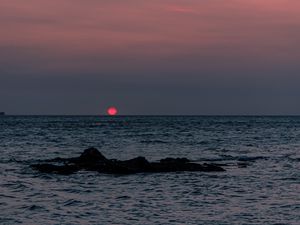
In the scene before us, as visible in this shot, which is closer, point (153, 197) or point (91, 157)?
point (153, 197)

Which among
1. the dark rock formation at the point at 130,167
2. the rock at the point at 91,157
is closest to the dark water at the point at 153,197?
the dark rock formation at the point at 130,167

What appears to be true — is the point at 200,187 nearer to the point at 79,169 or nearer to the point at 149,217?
the point at 149,217

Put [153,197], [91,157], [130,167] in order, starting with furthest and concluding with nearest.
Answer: [91,157] → [130,167] → [153,197]

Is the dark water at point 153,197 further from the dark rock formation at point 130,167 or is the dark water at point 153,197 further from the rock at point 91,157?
the rock at point 91,157

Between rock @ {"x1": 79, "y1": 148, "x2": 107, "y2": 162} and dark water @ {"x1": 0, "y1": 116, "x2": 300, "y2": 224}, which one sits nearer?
dark water @ {"x1": 0, "y1": 116, "x2": 300, "y2": 224}

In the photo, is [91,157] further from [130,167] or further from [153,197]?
[153,197]

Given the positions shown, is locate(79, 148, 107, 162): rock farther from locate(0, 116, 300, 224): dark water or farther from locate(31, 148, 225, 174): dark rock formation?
locate(0, 116, 300, 224): dark water

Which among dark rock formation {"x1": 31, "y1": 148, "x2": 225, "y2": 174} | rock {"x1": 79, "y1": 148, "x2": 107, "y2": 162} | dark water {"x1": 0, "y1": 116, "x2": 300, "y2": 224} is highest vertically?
rock {"x1": 79, "y1": 148, "x2": 107, "y2": 162}

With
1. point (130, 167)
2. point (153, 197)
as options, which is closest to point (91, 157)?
point (130, 167)

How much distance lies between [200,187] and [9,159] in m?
22.8

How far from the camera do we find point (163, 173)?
3584 centimetres

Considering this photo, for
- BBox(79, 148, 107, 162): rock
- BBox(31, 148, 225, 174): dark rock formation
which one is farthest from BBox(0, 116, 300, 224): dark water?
BBox(79, 148, 107, 162): rock

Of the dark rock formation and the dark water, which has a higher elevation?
the dark rock formation

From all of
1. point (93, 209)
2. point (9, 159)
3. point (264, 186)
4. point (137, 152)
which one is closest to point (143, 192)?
point (93, 209)
